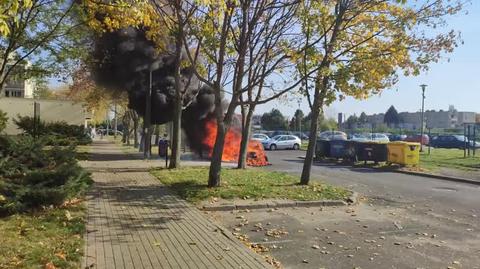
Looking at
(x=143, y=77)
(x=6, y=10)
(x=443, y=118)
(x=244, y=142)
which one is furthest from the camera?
(x=443, y=118)

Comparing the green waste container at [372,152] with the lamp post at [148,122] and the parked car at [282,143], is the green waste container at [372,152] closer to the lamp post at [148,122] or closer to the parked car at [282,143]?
the lamp post at [148,122]

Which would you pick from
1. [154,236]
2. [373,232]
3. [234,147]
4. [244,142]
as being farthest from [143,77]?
[154,236]

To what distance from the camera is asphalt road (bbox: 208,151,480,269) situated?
23.3 feet

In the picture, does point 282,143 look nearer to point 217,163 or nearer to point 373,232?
point 217,163

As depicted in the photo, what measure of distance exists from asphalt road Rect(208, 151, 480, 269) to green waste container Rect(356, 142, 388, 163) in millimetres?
10533

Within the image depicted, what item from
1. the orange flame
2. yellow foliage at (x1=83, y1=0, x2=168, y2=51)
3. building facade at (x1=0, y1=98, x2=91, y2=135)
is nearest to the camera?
yellow foliage at (x1=83, y1=0, x2=168, y2=51)

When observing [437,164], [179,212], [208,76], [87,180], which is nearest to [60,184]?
[87,180]

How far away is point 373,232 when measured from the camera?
29.4ft

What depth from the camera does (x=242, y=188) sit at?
1292 centimetres

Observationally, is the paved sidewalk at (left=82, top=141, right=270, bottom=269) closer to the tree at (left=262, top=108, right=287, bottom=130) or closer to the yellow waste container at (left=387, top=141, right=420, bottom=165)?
the yellow waste container at (left=387, top=141, right=420, bottom=165)

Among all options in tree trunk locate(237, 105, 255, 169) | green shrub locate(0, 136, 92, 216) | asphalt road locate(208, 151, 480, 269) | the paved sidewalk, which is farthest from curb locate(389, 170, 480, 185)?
green shrub locate(0, 136, 92, 216)

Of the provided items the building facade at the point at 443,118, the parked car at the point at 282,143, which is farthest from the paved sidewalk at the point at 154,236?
the building facade at the point at 443,118

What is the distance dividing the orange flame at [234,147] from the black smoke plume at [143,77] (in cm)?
44

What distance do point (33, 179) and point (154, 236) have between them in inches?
119
